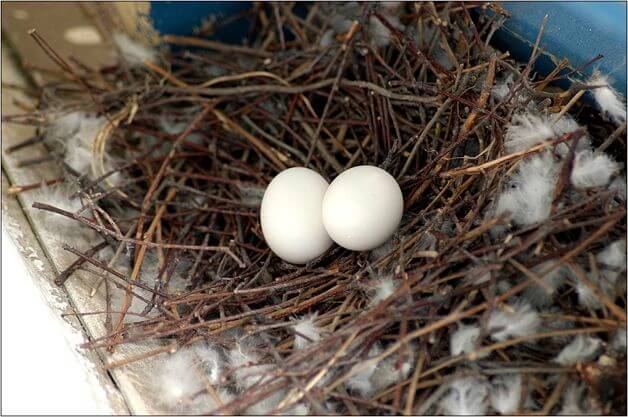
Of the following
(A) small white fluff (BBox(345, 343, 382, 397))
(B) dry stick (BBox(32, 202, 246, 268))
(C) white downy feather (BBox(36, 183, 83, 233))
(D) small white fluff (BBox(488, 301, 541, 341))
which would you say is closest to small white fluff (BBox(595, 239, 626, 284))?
(D) small white fluff (BBox(488, 301, 541, 341))

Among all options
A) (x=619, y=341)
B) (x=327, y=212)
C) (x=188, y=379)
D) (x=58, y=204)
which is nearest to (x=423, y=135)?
(x=327, y=212)

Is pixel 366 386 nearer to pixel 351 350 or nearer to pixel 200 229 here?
pixel 351 350

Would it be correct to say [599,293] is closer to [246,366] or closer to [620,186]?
[620,186]

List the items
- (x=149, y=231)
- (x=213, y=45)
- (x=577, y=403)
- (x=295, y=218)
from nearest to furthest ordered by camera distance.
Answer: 1. (x=577, y=403)
2. (x=295, y=218)
3. (x=149, y=231)
4. (x=213, y=45)

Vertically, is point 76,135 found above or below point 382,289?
below

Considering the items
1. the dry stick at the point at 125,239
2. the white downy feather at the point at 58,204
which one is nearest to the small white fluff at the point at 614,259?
the dry stick at the point at 125,239

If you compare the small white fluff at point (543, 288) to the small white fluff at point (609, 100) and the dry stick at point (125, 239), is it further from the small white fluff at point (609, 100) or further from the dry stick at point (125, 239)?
the dry stick at point (125, 239)

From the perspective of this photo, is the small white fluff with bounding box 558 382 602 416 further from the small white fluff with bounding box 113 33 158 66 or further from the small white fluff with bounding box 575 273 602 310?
the small white fluff with bounding box 113 33 158 66
